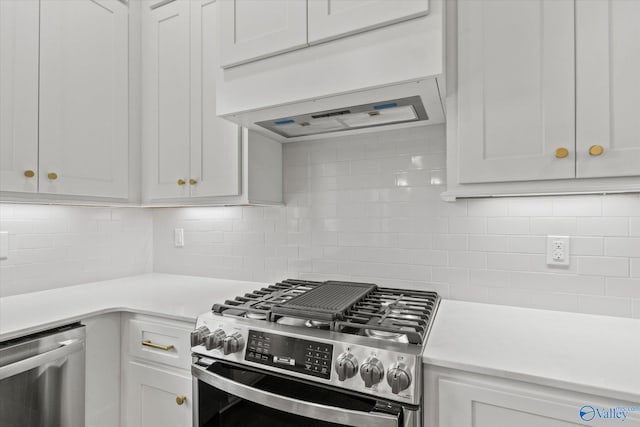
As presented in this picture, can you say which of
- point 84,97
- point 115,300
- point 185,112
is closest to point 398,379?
point 115,300

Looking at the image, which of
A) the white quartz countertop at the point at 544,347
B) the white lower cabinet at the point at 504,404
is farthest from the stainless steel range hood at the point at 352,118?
the white lower cabinet at the point at 504,404

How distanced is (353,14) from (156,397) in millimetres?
1701

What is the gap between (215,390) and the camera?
1.26 m

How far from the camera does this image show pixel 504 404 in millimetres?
929

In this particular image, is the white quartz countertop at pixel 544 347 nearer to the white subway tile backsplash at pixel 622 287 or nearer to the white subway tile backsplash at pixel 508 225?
the white subway tile backsplash at pixel 622 287

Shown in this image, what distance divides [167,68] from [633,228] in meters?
2.25

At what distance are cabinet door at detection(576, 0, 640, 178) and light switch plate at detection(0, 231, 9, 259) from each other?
96.2 inches

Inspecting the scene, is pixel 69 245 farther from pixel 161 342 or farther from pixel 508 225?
pixel 508 225

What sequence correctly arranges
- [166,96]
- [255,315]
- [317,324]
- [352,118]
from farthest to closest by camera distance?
[166,96] < [352,118] < [255,315] < [317,324]

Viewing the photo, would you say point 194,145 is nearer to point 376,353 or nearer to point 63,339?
point 63,339

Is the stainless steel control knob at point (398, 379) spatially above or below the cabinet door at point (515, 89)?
below

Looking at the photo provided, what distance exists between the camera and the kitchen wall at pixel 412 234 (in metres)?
1.38

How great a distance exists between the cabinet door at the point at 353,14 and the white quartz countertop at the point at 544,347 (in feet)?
3.53

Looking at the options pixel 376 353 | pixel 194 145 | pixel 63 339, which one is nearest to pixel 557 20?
pixel 376 353
